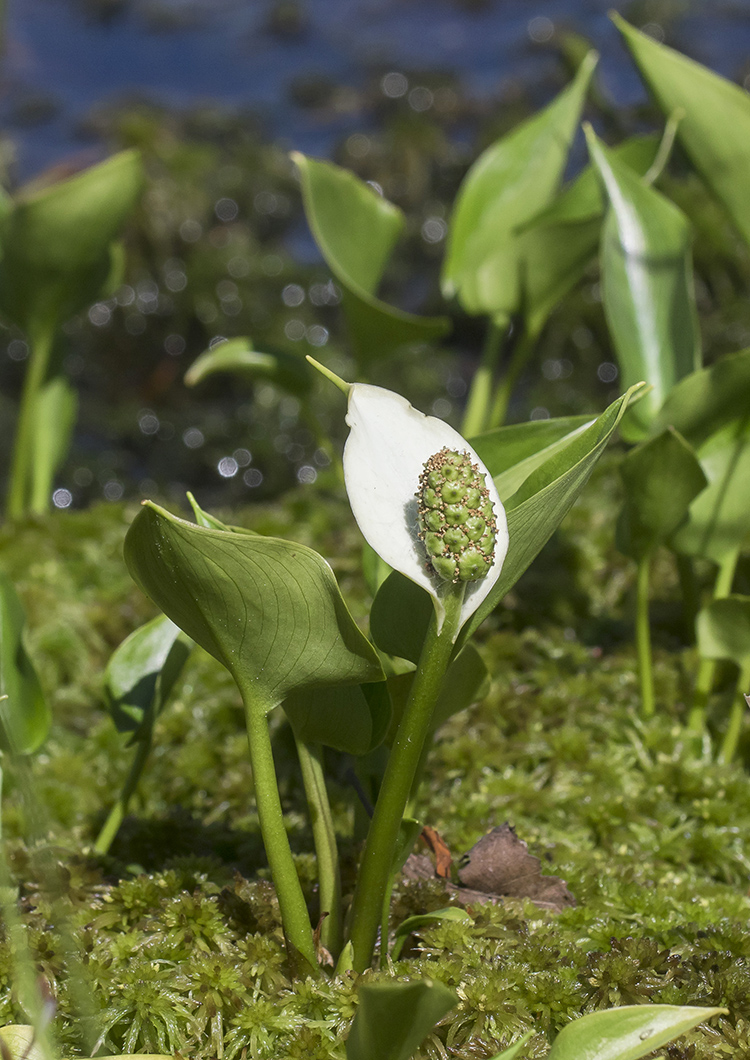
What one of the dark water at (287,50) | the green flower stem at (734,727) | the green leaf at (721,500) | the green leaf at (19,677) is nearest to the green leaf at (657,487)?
the green leaf at (721,500)

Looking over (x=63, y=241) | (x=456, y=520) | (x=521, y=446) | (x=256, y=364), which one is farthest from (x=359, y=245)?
(x=456, y=520)

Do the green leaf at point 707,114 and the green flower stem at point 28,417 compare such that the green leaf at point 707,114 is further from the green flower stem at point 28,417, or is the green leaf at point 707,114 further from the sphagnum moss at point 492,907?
the green flower stem at point 28,417

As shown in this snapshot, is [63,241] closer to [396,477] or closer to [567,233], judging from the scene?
[567,233]

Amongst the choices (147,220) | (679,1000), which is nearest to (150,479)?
(147,220)

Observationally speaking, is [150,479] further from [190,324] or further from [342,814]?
[342,814]

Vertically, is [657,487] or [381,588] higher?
[381,588]

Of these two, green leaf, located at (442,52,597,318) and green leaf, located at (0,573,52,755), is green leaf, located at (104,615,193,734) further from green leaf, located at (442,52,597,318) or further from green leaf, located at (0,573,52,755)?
green leaf, located at (442,52,597,318)
